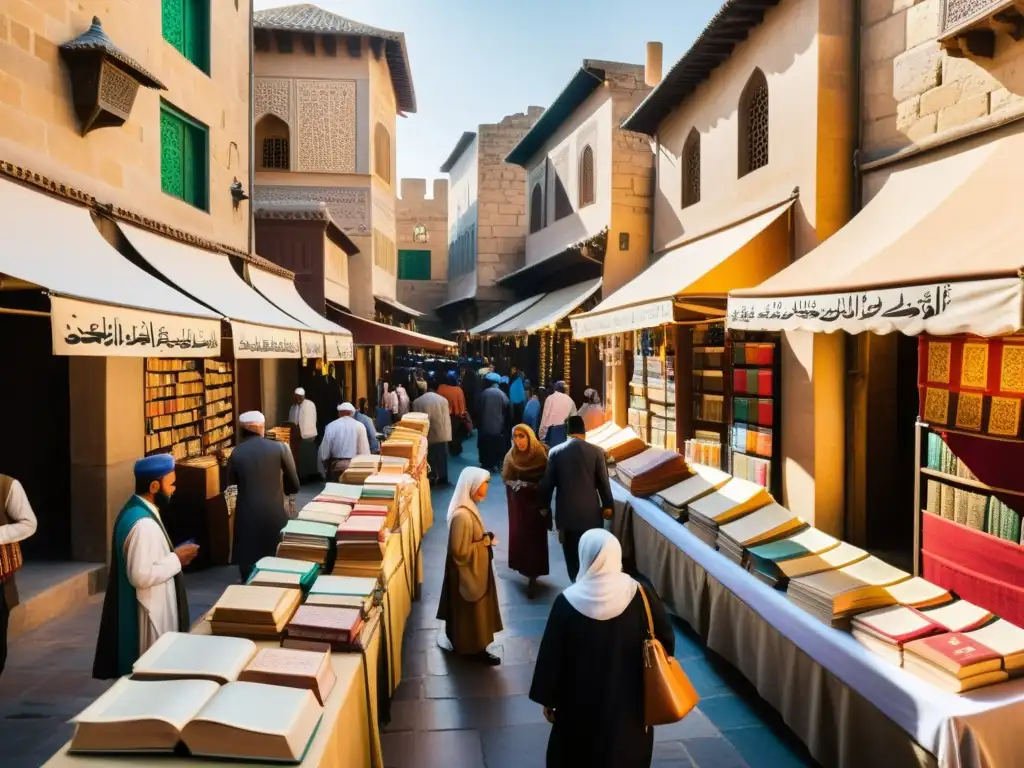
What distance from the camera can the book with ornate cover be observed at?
2.99 meters

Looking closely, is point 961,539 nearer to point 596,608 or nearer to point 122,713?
point 596,608

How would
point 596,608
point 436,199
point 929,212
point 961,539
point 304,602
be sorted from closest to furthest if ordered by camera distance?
point 596,608, point 304,602, point 961,539, point 929,212, point 436,199

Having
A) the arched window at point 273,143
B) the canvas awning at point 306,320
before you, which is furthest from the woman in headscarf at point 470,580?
the arched window at point 273,143

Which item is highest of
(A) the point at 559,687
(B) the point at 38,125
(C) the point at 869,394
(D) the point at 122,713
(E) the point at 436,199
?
(E) the point at 436,199

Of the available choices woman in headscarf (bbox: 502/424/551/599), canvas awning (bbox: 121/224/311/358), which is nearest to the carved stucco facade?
canvas awning (bbox: 121/224/311/358)

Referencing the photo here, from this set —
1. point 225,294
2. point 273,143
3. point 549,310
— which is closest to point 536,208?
point 549,310

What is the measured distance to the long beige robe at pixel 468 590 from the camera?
5492 millimetres

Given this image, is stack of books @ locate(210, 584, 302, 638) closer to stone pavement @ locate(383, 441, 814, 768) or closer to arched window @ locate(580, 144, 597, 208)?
stone pavement @ locate(383, 441, 814, 768)

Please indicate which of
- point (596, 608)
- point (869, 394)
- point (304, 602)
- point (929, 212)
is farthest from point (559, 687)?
point (869, 394)

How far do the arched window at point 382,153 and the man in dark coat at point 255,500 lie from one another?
15617 millimetres

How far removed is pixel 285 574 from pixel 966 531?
4.41 m

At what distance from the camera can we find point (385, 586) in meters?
4.75

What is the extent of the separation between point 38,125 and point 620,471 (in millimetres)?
6409

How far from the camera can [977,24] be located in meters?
5.60
